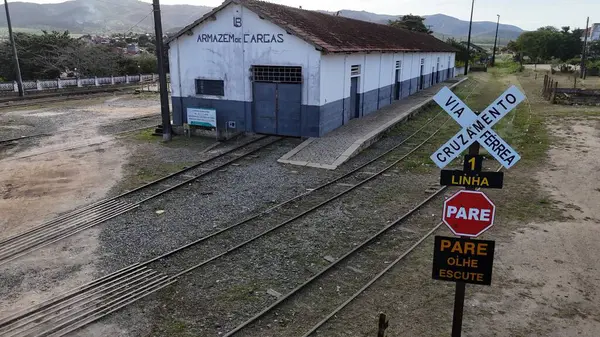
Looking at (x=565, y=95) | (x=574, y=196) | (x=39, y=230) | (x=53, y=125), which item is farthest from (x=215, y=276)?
(x=565, y=95)

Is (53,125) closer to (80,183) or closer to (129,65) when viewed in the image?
(80,183)

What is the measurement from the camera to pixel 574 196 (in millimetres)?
12039

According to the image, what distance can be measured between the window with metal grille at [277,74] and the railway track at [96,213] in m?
3.88

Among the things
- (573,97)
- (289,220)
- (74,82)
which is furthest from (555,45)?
(289,220)

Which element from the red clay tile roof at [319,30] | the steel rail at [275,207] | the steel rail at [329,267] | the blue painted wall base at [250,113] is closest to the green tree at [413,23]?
the red clay tile roof at [319,30]

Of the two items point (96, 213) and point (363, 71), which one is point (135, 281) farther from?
point (363, 71)

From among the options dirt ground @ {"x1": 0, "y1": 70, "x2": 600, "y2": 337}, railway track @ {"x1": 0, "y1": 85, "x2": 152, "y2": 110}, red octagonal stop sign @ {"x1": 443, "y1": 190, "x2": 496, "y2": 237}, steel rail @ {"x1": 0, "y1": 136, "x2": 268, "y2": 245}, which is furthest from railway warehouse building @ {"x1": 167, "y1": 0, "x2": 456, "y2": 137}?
railway track @ {"x1": 0, "y1": 85, "x2": 152, "y2": 110}

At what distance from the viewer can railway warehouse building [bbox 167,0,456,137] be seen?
17281 mm

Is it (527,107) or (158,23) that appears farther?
(527,107)

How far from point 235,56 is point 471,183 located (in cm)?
1471

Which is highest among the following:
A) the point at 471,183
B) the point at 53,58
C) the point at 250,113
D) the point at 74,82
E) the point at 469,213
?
the point at 53,58

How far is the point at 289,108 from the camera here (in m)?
17.9

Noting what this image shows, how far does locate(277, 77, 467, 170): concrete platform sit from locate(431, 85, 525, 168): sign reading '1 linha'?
943 cm

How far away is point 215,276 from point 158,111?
20576mm
